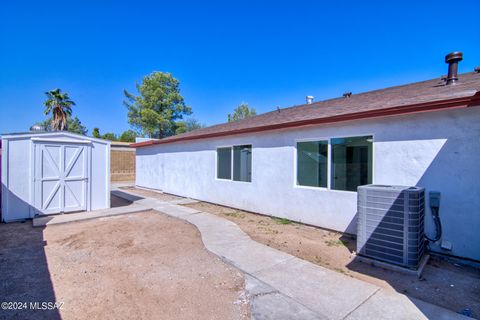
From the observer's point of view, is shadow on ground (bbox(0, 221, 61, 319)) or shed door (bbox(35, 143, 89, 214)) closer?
shadow on ground (bbox(0, 221, 61, 319))

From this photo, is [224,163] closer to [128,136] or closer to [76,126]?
[128,136]

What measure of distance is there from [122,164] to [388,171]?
21786mm

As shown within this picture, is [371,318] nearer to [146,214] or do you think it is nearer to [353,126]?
[353,126]

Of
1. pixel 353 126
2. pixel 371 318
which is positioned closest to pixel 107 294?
pixel 371 318

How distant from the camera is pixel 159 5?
32.8ft

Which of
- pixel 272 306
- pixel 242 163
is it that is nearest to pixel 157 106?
pixel 242 163

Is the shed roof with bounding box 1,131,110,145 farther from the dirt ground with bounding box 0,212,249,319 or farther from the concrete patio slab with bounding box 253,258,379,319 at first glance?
the concrete patio slab with bounding box 253,258,379,319

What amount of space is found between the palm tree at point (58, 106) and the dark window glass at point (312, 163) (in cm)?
2571

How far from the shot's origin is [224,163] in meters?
9.20

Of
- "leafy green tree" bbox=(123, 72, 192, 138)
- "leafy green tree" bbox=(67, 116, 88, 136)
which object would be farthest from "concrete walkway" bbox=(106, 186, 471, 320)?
"leafy green tree" bbox=(67, 116, 88, 136)

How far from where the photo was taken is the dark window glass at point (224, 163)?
8.92 metres

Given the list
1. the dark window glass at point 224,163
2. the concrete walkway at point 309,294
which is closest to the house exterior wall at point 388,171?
the dark window glass at point 224,163

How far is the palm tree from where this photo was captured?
22500 millimetres

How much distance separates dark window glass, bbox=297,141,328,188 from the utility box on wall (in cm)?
190
